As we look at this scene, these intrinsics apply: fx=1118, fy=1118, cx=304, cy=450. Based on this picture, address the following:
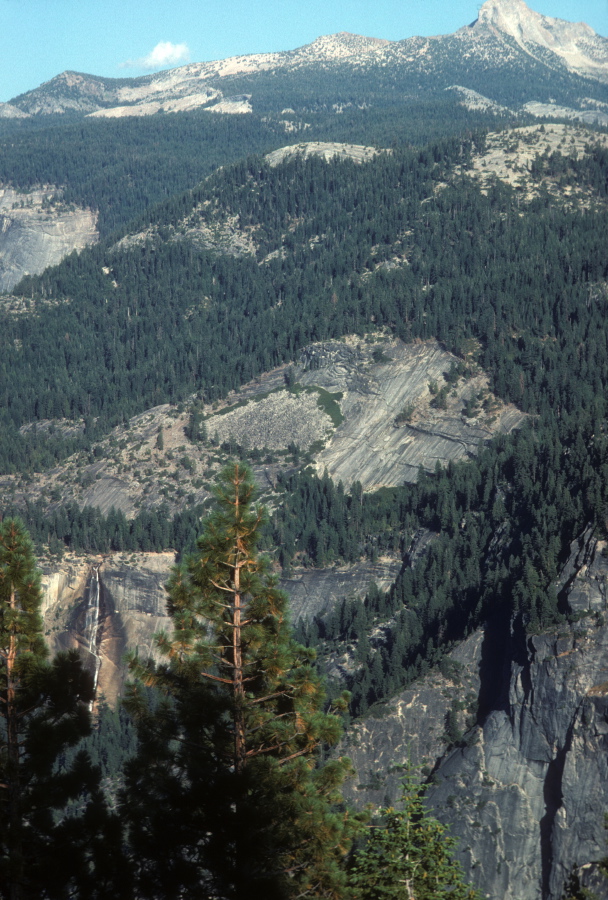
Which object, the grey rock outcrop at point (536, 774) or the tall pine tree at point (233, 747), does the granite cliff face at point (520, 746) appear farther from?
the tall pine tree at point (233, 747)

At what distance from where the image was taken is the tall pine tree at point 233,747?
4319 centimetres

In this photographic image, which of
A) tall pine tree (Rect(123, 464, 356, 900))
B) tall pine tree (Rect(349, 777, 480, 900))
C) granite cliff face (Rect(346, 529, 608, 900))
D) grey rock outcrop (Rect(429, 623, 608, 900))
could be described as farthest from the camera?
granite cliff face (Rect(346, 529, 608, 900))

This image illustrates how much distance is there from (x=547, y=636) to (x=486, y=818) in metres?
27.0

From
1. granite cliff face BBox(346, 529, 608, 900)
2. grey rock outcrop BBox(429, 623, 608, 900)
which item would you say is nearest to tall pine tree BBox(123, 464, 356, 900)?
granite cliff face BBox(346, 529, 608, 900)

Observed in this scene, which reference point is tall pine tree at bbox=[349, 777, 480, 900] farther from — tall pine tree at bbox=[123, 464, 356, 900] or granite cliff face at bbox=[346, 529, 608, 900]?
granite cliff face at bbox=[346, 529, 608, 900]

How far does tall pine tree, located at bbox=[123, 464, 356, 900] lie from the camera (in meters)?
43.2

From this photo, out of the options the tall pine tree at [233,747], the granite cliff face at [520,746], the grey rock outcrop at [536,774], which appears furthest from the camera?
the granite cliff face at [520,746]

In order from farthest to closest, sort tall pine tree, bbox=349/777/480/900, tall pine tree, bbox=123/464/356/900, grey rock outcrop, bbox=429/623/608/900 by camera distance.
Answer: grey rock outcrop, bbox=429/623/608/900, tall pine tree, bbox=123/464/356/900, tall pine tree, bbox=349/777/480/900

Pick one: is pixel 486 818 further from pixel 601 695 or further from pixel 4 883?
pixel 4 883

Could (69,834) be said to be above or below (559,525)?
above

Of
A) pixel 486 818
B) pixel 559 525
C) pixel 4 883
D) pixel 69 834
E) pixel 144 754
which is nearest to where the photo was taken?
pixel 4 883

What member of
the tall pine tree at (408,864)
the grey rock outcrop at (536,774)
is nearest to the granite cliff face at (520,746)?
the grey rock outcrop at (536,774)

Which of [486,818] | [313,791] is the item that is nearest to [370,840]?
[313,791]

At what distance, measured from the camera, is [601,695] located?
15500 centimetres
